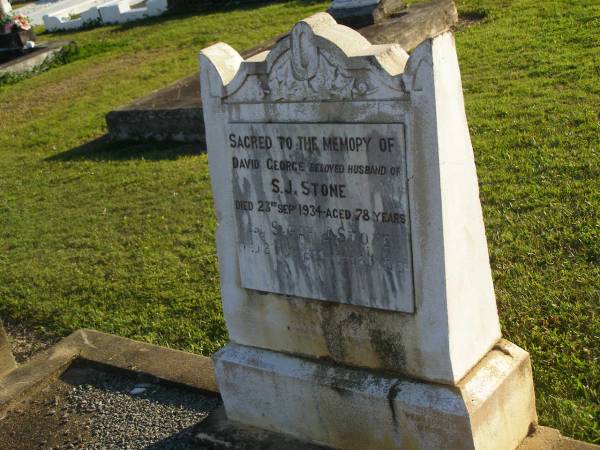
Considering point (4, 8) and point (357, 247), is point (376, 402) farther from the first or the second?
point (4, 8)

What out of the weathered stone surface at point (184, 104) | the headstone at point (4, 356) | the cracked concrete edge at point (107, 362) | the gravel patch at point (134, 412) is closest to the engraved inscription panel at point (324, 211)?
the gravel patch at point (134, 412)

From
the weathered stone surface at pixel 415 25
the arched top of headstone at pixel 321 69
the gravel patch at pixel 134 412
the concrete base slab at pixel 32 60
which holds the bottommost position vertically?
the gravel patch at pixel 134 412

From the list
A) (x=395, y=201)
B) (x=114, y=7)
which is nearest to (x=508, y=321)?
(x=395, y=201)

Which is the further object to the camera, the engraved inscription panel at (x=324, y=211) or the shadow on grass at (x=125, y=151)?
the shadow on grass at (x=125, y=151)

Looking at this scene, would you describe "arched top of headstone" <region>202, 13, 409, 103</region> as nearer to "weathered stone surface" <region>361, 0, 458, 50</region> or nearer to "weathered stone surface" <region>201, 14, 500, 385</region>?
"weathered stone surface" <region>201, 14, 500, 385</region>

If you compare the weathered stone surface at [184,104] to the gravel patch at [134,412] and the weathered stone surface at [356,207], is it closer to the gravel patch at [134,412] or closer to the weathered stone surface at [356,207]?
the gravel patch at [134,412]

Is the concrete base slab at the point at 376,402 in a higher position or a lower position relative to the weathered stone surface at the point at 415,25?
lower

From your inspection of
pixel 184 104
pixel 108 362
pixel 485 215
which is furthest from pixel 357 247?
pixel 184 104

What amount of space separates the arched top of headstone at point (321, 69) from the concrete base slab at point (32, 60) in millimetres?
13248

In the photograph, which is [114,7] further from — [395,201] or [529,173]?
[395,201]

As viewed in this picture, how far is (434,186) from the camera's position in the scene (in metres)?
3.06

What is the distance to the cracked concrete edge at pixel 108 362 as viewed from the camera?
4.58 m

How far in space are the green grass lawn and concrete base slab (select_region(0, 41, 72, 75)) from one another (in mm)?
4125

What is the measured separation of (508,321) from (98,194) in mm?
4948
